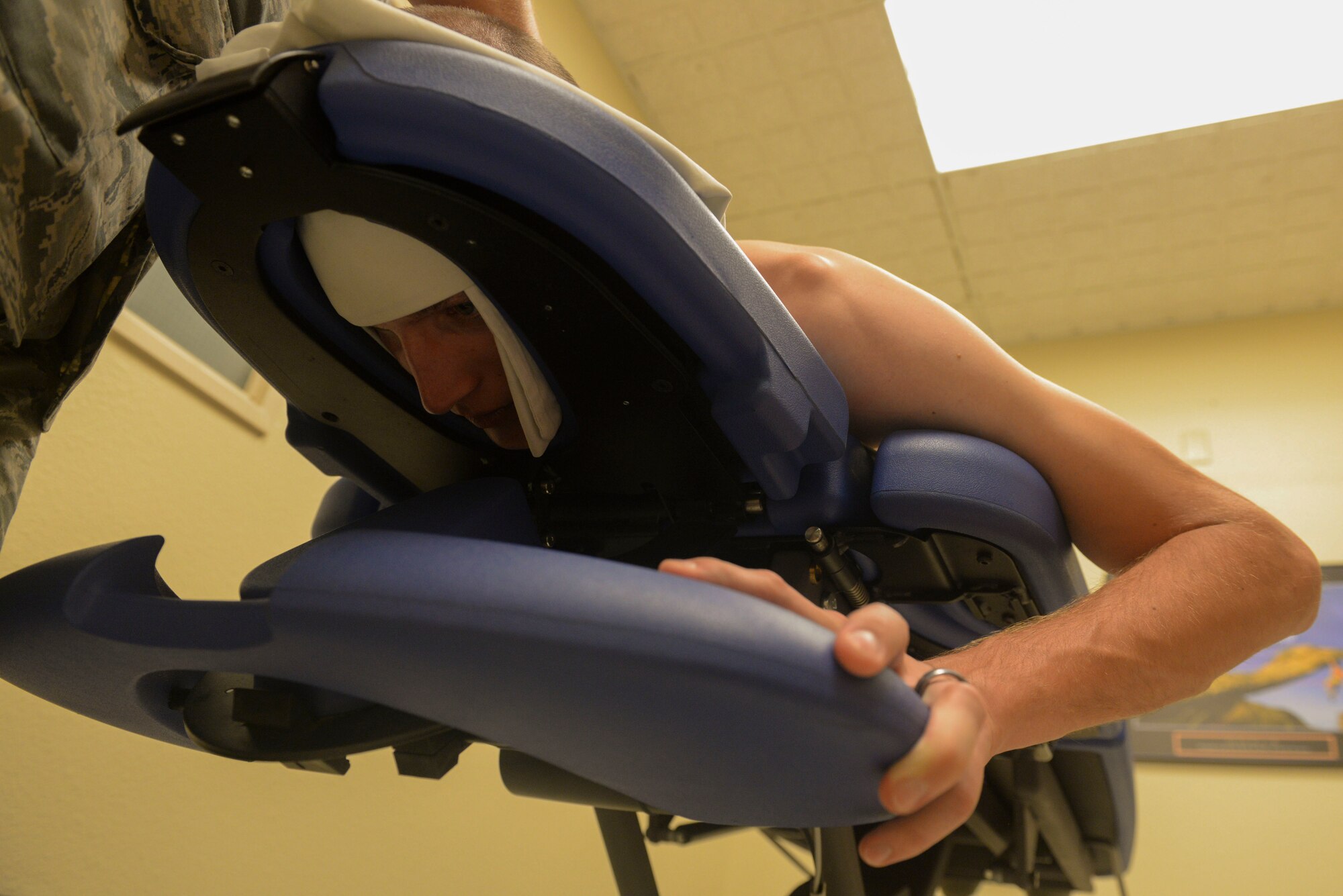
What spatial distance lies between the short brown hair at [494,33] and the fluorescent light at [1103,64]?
5.38ft

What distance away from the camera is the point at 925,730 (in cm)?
40

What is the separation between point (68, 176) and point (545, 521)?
0.41 metres

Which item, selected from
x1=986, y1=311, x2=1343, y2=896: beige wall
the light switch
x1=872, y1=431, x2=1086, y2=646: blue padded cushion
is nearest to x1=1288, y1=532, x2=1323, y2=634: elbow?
x1=872, y1=431, x2=1086, y2=646: blue padded cushion

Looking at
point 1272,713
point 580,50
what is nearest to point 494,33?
point 580,50

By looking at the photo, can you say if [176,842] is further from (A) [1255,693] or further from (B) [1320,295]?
(B) [1320,295]

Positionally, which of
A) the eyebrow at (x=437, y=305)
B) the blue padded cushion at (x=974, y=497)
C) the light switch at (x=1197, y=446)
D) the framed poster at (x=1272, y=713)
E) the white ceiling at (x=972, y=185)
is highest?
the white ceiling at (x=972, y=185)

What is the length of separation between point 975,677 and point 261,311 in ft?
1.87

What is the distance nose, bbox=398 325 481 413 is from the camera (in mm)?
697

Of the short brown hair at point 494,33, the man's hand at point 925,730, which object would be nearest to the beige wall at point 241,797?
the short brown hair at point 494,33

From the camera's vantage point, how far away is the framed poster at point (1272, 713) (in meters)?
2.21

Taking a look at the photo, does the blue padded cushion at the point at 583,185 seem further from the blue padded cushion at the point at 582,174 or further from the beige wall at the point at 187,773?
the beige wall at the point at 187,773

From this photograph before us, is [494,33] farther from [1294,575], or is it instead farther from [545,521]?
[1294,575]

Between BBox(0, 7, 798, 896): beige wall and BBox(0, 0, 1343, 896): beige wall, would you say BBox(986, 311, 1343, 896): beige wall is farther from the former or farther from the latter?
BBox(0, 7, 798, 896): beige wall

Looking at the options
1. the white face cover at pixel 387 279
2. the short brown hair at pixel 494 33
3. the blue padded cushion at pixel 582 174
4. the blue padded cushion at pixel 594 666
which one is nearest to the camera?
the blue padded cushion at pixel 594 666
